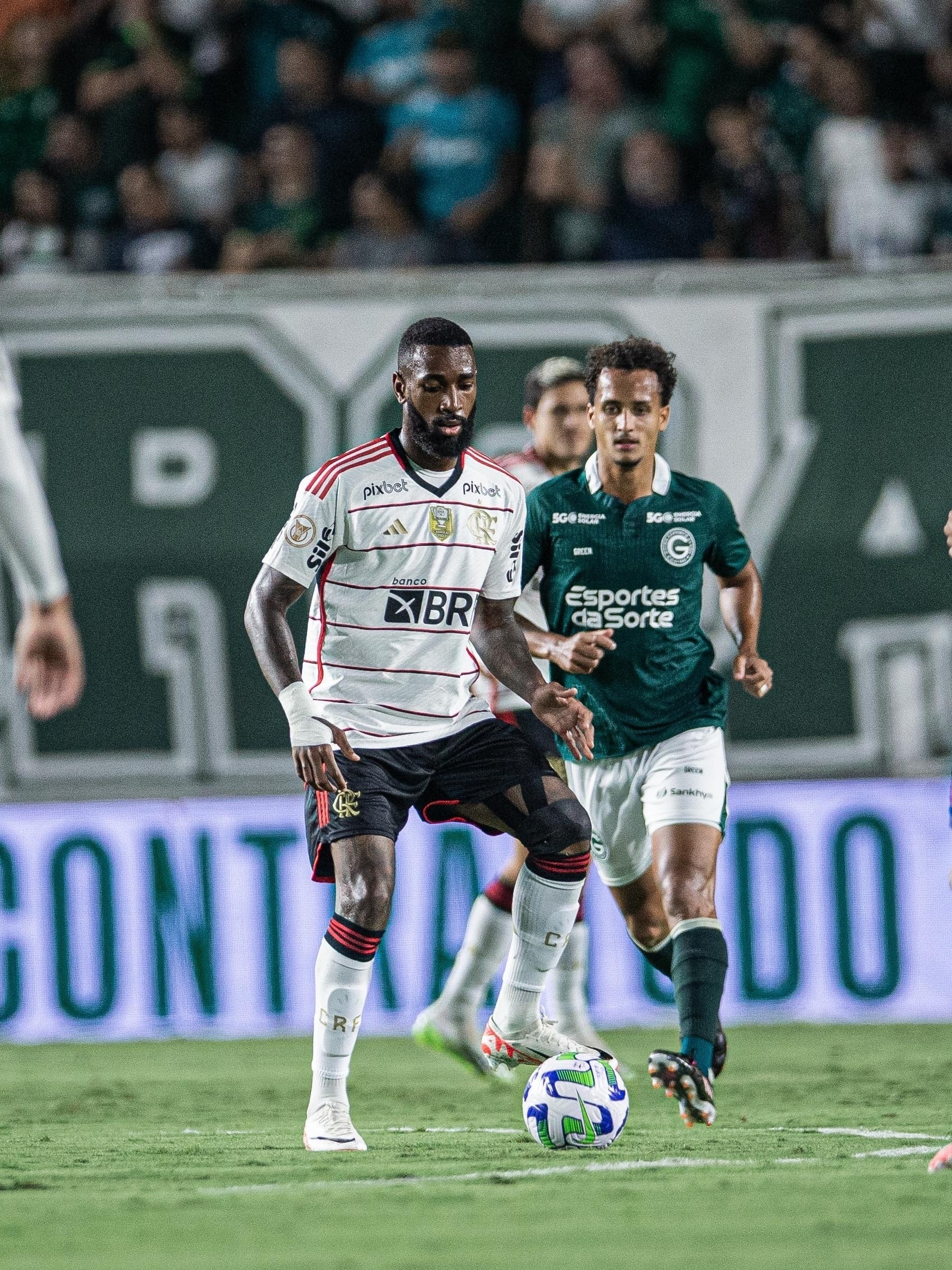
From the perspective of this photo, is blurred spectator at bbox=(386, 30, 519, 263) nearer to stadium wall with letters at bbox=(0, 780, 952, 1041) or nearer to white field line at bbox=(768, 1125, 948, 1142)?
stadium wall with letters at bbox=(0, 780, 952, 1041)

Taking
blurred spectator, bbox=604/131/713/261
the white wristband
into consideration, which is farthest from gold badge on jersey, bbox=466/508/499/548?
blurred spectator, bbox=604/131/713/261

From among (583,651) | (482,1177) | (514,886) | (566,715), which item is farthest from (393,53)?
(482,1177)

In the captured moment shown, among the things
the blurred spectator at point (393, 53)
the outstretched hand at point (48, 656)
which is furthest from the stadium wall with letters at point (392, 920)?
the outstretched hand at point (48, 656)

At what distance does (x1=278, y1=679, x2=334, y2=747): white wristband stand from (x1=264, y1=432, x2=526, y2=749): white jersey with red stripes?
24 cm

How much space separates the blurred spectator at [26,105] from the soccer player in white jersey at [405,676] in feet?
21.4

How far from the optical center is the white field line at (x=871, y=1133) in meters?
5.35

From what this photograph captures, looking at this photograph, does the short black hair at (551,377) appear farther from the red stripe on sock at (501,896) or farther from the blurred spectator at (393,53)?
the blurred spectator at (393,53)

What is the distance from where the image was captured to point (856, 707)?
9.18 m

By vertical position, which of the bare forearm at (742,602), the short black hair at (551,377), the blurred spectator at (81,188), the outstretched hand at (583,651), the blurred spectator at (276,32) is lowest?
the outstretched hand at (583,651)

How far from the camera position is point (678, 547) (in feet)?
19.7

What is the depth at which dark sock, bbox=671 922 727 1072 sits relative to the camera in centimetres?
530

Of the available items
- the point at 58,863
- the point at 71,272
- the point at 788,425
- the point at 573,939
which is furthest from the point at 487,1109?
the point at 71,272

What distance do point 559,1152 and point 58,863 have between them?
4.44 meters

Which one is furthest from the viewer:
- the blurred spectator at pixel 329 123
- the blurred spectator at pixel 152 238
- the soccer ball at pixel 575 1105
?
the blurred spectator at pixel 329 123
